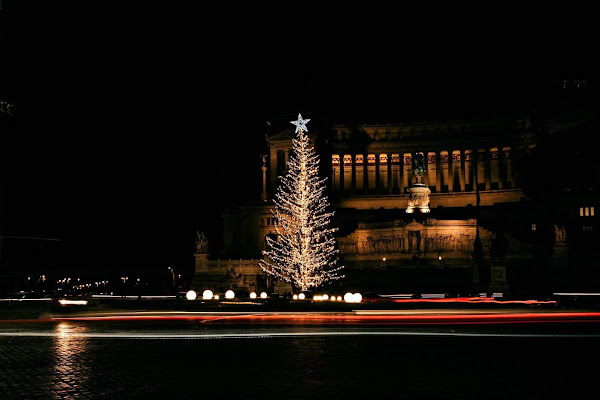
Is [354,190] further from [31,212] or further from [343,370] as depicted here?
[343,370]

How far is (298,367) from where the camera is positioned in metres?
16.2

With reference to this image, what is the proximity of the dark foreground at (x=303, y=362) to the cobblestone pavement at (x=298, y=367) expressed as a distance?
2cm

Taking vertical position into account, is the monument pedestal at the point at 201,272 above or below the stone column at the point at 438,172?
below

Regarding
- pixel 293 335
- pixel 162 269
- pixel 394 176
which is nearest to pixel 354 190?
pixel 394 176

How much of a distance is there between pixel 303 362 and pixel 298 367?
0.85 metres

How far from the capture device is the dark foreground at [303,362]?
516 inches

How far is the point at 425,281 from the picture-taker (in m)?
65.1

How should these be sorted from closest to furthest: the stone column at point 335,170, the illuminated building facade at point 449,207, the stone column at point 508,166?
the illuminated building facade at point 449,207, the stone column at point 508,166, the stone column at point 335,170

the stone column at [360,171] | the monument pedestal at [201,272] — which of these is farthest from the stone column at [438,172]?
the monument pedestal at [201,272]

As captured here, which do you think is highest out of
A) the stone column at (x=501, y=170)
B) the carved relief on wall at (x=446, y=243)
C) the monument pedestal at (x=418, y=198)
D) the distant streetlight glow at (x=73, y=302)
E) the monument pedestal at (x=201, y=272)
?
the stone column at (x=501, y=170)

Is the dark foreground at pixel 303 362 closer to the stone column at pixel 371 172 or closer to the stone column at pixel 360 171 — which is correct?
the stone column at pixel 371 172

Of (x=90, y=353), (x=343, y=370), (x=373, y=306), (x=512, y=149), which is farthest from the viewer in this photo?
(x=512, y=149)

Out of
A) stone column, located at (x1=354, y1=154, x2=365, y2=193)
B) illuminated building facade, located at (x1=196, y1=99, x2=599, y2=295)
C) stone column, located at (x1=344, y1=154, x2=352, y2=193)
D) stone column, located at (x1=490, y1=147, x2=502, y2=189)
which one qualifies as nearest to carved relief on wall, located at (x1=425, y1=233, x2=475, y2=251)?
illuminated building facade, located at (x1=196, y1=99, x2=599, y2=295)

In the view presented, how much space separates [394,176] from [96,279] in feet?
149
